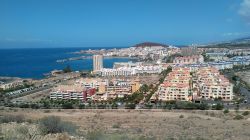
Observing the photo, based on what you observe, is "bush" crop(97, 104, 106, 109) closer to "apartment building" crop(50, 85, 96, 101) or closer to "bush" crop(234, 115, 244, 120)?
"apartment building" crop(50, 85, 96, 101)

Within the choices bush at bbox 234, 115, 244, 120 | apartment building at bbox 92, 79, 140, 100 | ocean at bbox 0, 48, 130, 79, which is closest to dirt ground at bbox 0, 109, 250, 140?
bush at bbox 234, 115, 244, 120

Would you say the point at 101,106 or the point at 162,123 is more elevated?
the point at 162,123

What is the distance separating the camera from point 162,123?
46.4 feet

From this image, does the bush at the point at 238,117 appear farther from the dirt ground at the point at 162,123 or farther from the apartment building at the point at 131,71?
the apartment building at the point at 131,71

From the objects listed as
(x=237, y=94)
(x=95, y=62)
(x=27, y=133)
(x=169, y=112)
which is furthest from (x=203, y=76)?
(x=27, y=133)

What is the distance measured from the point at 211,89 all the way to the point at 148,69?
15636mm

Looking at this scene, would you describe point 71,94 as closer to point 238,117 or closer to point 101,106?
point 101,106

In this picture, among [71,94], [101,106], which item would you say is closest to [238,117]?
[101,106]

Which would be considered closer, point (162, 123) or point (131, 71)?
point (162, 123)

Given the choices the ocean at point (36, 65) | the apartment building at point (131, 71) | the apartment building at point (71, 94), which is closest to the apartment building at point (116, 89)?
the apartment building at point (71, 94)

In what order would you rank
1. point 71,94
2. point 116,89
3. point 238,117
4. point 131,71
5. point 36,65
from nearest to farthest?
point 238,117 < point 71,94 < point 116,89 < point 131,71 < point 36,65

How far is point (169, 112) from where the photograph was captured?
17.1 meters

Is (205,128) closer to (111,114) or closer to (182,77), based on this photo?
(111,114)

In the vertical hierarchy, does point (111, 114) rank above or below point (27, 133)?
below
